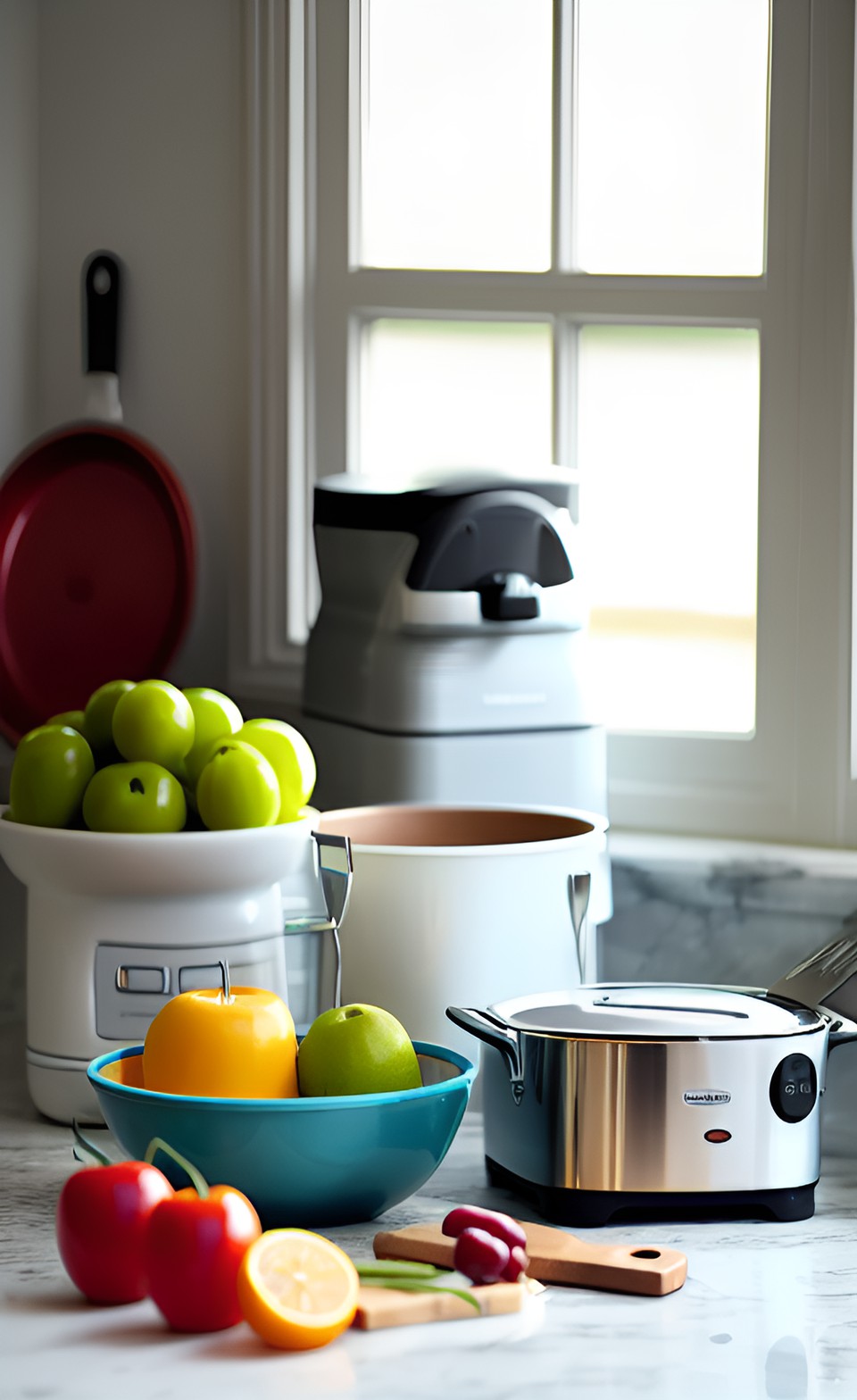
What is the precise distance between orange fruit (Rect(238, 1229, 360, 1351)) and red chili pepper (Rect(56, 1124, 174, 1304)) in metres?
0.07

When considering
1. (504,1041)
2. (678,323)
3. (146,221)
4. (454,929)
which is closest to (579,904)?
(454,929)

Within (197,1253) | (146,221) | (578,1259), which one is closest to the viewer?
(197,1253)

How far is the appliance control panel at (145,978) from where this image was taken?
51.1 inches

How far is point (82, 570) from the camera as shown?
71.2 inches

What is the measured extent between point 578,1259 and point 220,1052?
9.9 inches

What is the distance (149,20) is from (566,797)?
36.7 inches

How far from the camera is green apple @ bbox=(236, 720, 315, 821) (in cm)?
133

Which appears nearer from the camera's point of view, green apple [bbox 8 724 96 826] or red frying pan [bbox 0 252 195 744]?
green apple [bbox 8 724 96 826]

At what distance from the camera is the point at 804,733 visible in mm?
1590

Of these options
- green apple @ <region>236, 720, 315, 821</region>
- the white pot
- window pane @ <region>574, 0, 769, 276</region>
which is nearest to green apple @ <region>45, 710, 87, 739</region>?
green apple @ <region>236, 720, 315, 821</region>

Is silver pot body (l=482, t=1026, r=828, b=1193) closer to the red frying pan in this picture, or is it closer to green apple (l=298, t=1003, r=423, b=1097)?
green apple (l=298, t=1003, r=423, b=1097)

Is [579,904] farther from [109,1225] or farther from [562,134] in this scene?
[562,134]

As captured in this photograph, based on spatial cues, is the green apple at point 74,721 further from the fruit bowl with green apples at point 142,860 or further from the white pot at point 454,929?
the white pot at point 454,929

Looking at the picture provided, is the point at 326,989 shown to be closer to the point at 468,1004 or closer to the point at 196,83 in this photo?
the point at 468,1004
